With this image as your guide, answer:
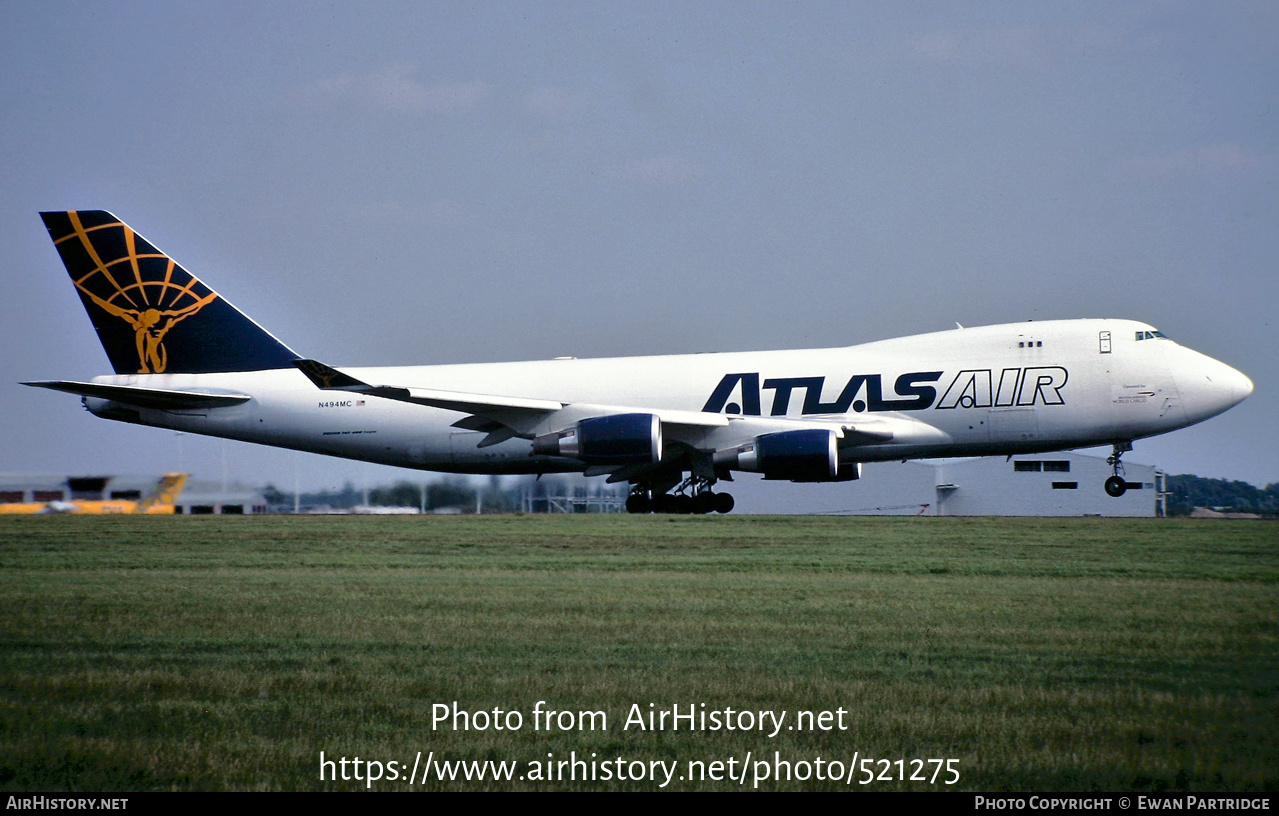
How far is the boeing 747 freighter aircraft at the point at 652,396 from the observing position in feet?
83.3

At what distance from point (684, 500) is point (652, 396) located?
2.59 metres

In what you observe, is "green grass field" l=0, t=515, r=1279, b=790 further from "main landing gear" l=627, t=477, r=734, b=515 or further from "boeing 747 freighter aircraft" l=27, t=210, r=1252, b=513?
"main landing gear" l=627, t=477, r=734, b=515

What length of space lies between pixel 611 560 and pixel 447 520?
1043 centimetres

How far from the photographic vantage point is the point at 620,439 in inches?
992

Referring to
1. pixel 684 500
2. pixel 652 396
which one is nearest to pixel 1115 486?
A: pixel 684 500

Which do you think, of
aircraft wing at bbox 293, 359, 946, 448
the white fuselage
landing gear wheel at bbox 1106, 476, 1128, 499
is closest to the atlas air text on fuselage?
the white fuselage

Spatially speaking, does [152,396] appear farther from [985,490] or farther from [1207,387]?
[985,490]

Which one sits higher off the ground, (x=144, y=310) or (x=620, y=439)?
(x=144, y=310)

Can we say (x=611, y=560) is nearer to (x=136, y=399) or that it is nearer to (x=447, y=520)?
(x=447, y=520)

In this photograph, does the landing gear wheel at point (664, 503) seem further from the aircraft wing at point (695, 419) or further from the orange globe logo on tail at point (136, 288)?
the orange globe logo on tail at point (136, 288)

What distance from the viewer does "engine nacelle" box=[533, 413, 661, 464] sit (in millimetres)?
25109

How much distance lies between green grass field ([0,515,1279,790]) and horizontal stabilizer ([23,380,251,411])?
12394mm

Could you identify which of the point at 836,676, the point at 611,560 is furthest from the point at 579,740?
the point at 611,560

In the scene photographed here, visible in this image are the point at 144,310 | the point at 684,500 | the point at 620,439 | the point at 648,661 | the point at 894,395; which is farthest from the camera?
the point at 144,310
